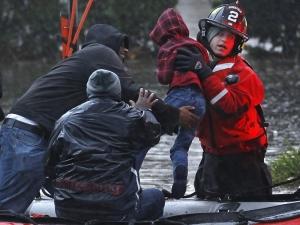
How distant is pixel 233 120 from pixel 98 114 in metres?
1.50

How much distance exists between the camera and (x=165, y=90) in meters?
18.9

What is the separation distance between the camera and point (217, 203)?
25.8ft

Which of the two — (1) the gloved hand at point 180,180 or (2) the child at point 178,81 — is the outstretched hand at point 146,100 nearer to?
(2) the child at point 178,81

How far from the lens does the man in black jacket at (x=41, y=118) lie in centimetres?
734

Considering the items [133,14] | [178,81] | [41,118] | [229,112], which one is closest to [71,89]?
[41,118]

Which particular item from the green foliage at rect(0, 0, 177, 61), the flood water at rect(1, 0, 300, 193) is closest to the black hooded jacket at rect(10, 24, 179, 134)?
the flood water at rect(1, 0, 300, 193)

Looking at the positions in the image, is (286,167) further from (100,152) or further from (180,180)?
(100,152)

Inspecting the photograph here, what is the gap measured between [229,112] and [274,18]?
648 inches

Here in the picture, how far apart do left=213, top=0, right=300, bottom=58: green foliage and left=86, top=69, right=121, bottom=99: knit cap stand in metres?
17.1

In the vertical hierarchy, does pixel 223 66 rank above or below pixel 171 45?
below

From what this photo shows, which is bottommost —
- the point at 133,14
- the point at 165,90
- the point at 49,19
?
the point at 165,90

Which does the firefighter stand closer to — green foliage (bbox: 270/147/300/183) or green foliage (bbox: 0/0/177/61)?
green foliage (bbox: 270/147/300/183)

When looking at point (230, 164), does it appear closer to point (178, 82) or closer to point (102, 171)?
point (178, 82)

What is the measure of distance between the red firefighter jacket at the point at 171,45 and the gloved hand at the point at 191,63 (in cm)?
4
